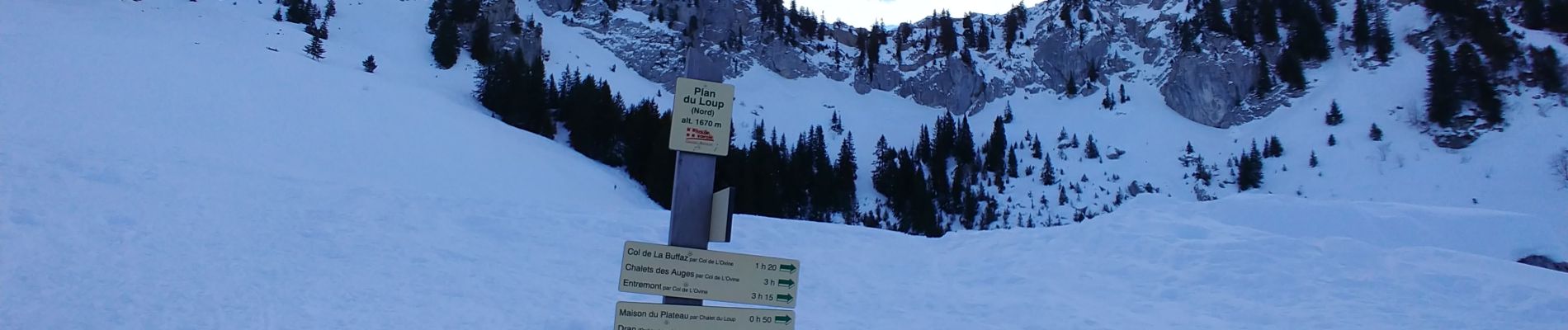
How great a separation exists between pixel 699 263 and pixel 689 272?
5 centimetres

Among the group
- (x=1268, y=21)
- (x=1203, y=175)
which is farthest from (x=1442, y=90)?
(x=1268, y=21)

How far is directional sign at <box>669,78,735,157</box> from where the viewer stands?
10.1ft

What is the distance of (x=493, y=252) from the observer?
11602 mm

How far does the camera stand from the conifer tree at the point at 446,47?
53969mm

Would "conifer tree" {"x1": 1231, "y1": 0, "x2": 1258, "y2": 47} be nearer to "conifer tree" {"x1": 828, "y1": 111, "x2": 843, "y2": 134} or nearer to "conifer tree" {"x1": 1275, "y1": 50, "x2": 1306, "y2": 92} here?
"conifer tree" {"x1": 1275, "y1": 50, "x2": 1306, "y2": 92}

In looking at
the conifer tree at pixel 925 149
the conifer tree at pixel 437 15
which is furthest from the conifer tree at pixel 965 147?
the conifer tree at pixel 437 15

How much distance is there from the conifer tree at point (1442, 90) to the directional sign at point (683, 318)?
57219mm

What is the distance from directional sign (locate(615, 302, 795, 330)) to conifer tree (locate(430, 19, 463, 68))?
182 ft

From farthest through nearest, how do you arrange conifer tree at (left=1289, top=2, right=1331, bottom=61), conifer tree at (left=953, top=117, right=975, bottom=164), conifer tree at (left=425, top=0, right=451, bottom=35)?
1. conifer tree at (left=425, top=0, right=451, bottom=35)
2. conifer tree at (left=1289, top=2, right=1331, bottom=61)
3. conifer tree at (left=953, top=117, right=975, bottom=164)

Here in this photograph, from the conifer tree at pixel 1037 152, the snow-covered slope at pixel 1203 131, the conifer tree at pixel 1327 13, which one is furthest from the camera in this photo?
the conifer tree at pixel 1327 13

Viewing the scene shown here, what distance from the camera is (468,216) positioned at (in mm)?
13438

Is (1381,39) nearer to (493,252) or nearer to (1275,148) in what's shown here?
(1275,148)

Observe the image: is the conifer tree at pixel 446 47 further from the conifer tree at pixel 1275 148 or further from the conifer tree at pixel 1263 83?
the conifer tree at pixel 1263 83

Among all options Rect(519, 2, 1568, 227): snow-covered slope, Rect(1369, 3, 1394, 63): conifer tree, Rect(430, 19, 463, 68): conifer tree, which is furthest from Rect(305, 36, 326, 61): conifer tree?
Rect(1369, 3, 1394, 63): conifer tree
